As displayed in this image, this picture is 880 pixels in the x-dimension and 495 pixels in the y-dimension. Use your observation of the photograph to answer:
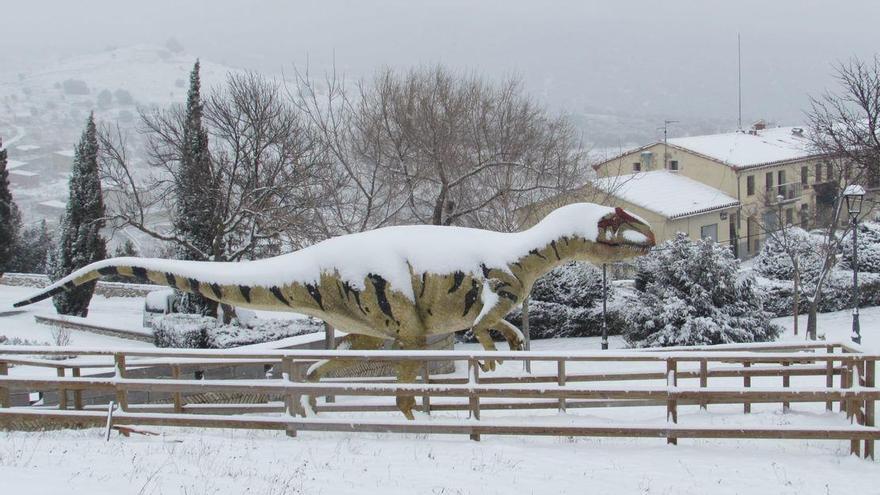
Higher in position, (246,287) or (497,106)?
(497,106)

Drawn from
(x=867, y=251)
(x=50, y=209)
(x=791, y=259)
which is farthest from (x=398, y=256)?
(x=50, y=209)

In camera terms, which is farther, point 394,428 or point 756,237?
point 756,237

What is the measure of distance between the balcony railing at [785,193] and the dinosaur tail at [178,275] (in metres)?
38.3

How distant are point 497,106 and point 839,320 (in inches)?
531

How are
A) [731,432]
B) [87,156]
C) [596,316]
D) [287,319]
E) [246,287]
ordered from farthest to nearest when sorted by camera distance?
[87,156] < [596,316] < [287,319] < [246,287] < [731,432]

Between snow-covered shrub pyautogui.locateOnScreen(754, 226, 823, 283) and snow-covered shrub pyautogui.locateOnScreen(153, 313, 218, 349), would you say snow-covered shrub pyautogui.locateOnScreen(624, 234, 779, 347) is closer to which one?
snow-covered shrub pyautogui.locateOnScreen(754, 226, 823, 283)

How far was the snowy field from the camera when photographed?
7.30 meters

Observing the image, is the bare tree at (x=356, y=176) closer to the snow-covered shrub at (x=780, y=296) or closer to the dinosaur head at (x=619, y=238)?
the dinosaur head at (x=619, y=238)

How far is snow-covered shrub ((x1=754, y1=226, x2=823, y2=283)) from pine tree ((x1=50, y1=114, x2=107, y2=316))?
2401cm

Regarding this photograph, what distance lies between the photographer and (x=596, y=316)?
2753cm

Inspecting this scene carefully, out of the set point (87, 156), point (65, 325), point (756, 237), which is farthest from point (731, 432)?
point (756, 237)

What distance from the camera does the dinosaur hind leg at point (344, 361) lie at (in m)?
9.91

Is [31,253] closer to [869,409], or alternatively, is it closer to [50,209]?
[869,409]

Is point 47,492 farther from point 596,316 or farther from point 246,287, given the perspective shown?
point 596,316
